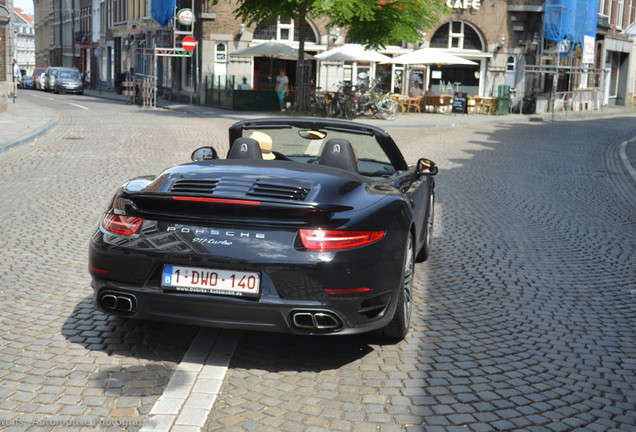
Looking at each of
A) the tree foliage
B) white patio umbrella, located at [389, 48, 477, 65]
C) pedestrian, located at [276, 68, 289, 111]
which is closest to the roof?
pedestrian, located at [276, 68, 289, 111]

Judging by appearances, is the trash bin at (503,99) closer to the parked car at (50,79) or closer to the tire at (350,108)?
the tire at (350,108)

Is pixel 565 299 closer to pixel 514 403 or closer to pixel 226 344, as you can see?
pixel 514 403

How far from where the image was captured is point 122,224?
437 centimetres

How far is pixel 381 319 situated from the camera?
443 centimetres

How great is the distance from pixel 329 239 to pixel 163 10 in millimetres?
43313

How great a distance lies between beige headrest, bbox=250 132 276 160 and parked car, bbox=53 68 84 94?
48425 millimetres

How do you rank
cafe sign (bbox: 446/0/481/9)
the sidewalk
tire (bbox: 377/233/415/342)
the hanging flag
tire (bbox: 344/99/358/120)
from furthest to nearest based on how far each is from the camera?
the hanging flag < cafe sign (bbox: 446/0/481/9) < tire (bbox: 344/99/358/120) < the sidewalk < tire (bbox: 377/233/415/342)

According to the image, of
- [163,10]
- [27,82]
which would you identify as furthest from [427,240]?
[27,82]

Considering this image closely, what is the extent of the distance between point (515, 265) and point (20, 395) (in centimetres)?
475

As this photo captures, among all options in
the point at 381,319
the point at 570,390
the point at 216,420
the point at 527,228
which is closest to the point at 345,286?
the point at 381,319

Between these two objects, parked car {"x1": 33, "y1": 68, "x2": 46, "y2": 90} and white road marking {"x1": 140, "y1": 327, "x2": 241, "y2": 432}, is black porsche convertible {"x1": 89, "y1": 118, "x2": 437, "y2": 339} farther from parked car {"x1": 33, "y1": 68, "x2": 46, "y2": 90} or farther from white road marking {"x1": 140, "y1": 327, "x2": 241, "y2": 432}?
parked car {"x1": 33, "y1": 68, "x2": 46, "y2": 90}

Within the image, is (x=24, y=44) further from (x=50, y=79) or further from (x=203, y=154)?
(x=203, y=154)

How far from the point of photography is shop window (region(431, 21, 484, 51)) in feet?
141

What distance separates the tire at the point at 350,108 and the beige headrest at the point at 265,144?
997 inches
